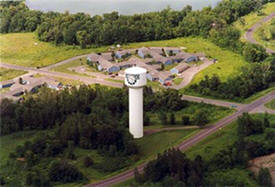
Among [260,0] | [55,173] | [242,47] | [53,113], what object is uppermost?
[260,0]

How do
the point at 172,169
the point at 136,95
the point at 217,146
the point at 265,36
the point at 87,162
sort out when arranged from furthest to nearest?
the point at 265,36
the point at 136,95
the point at 217,146
the point at 87,162
the point at 172,169

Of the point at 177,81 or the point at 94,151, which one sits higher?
the point at 177,81

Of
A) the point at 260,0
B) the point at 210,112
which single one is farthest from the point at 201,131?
the point at 260,0

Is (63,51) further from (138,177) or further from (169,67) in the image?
(138,177)

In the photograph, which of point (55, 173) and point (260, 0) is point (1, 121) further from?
point (260, 0)

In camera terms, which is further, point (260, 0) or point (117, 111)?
point (260, 0)

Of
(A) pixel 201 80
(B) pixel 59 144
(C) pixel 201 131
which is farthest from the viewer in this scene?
(A) pixel 201 80

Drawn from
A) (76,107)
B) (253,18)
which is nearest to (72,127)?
(76,107)

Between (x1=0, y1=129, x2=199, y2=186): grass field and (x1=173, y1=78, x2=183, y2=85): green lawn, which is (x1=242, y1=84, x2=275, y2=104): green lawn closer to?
(x1=0, y1=129, x2=199, y2=186): grass field
